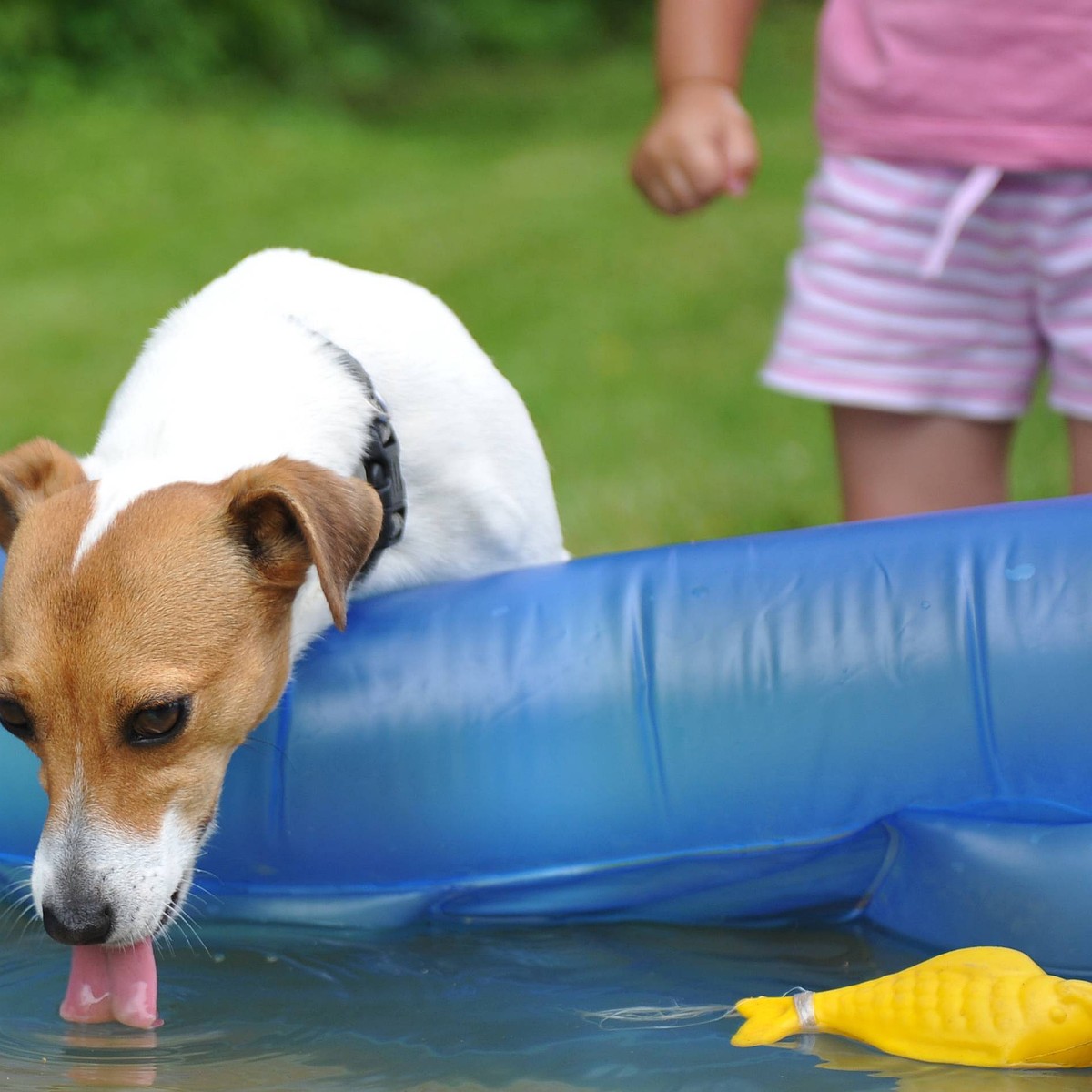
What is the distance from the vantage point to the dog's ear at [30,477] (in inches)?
108

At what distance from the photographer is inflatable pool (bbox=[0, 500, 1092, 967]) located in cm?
291

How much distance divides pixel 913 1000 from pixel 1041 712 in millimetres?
646

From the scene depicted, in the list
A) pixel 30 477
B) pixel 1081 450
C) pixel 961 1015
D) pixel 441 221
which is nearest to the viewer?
pixel 961 1015

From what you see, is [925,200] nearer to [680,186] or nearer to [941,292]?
[941,292]

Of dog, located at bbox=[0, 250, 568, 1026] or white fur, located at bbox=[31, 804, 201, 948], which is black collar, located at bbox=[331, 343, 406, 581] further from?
white fur, located at bbox=[31, 804, 201, 948]

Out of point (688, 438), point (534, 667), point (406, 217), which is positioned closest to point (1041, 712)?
point (534, 667)

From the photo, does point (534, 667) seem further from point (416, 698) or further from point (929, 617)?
point (929, 617)

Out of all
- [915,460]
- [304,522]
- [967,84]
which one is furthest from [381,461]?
[967,84]

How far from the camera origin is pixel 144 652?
2.47m

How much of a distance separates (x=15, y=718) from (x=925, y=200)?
190 cm

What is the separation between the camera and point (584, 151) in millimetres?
13375

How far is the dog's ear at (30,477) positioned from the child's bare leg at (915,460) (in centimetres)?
155

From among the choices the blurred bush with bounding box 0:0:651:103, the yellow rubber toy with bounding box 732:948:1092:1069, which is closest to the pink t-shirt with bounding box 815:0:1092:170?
the yellow rubber toy with bounding box 732:948:1092:1069

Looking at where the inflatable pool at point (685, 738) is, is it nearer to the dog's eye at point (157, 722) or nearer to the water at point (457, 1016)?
the water at point (457, 1016)
